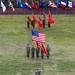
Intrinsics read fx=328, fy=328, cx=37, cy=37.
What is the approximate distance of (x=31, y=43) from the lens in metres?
25.8

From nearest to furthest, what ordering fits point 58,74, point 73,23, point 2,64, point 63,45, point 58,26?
point 58,74
point 2,64
point 63,45
point 58,26
point 73,23

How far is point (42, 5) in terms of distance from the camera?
4678 centimetres

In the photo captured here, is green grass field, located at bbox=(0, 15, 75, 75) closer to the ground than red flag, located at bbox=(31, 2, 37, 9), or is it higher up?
closer to the ground

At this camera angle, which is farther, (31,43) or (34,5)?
(34,5)

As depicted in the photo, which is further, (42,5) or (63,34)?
(42,5)

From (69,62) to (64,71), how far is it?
2.01m

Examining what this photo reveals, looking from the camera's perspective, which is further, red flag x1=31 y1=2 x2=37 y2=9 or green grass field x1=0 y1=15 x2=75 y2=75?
red flag x1=31 y1=2 x2=37 y2=9

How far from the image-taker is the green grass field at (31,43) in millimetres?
18656

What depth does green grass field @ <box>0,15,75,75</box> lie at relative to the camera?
61.2 ft

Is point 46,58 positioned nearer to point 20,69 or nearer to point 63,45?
point 20,69

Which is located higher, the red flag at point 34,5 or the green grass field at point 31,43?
the red flag at point 34,5

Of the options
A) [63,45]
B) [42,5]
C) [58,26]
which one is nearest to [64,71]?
[63,45]

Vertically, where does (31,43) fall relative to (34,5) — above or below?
below

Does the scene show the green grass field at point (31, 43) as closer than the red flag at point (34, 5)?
Yes
